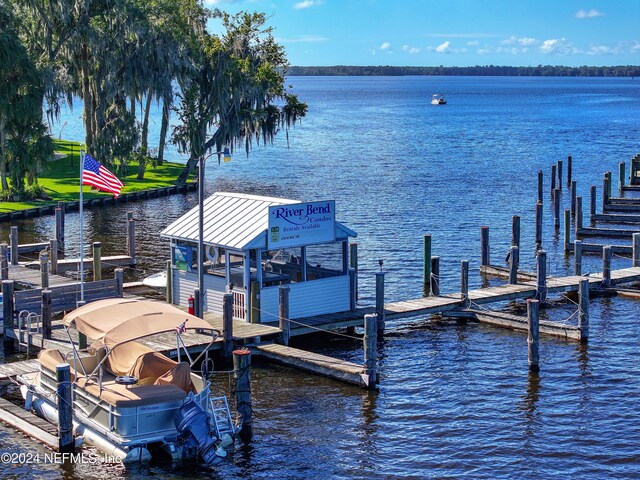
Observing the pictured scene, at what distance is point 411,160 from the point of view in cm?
9944

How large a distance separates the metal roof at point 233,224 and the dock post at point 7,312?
17.7 ft

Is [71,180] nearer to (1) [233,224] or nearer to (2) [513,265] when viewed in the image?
(2) [513,265]

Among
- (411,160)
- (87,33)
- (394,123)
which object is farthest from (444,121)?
(87,33)

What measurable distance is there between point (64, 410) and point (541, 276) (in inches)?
775

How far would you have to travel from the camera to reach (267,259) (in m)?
32.8

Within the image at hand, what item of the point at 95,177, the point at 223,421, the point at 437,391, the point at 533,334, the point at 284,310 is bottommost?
the point at 437,391

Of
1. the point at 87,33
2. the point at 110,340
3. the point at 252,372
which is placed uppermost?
the point at 87,33

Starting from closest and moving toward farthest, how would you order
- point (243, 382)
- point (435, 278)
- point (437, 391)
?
point (243, 382)
point (437, 391)
point (435, 278)

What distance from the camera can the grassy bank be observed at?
198 ft

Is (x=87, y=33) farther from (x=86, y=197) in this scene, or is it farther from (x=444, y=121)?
(x=444, y=121)

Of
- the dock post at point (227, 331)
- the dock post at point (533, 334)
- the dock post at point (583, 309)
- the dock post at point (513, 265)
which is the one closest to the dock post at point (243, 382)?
the dock post at point (227, 331)

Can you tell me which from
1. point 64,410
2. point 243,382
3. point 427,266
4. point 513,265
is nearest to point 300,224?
point 243,382

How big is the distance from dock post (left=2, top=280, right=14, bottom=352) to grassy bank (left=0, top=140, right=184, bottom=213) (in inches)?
1058

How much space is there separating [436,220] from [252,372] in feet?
103
